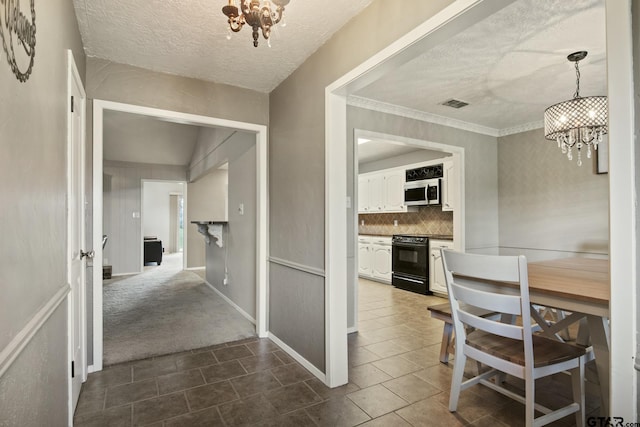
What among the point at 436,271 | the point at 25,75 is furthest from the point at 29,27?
the point at 436,271

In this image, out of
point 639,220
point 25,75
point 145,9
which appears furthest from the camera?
point 145,9

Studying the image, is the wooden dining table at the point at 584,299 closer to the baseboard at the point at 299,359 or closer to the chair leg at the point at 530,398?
the chair leg at the point at 530,398

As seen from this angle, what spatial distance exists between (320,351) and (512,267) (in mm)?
1460

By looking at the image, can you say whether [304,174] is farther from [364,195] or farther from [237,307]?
[364,195]

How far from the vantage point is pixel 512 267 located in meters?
1.64

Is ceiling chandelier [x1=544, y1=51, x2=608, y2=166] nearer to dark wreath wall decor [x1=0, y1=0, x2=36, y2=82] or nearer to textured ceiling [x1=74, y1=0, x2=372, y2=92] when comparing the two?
textured ceiling [x1=74, y1=0, x2=372, y2=92]

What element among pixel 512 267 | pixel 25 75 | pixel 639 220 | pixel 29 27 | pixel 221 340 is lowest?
pixel 221 340

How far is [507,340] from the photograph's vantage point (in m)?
1.97

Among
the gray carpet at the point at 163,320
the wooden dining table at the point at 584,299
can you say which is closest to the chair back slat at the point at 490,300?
the wooden dining table at the point at 584,299

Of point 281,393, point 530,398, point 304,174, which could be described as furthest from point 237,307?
point 530,398

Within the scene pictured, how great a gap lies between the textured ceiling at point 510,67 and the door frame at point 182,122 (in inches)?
51.5

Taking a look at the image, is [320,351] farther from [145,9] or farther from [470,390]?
[145,9]

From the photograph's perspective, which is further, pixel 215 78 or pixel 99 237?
pixel 215 78

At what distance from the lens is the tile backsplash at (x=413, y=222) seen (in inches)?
222
